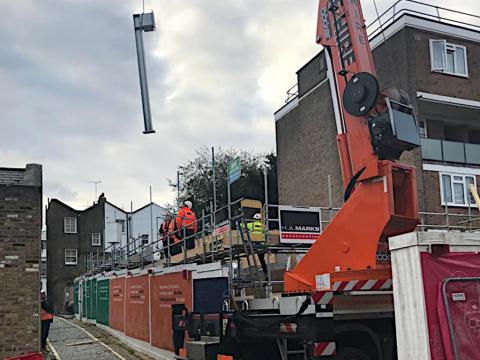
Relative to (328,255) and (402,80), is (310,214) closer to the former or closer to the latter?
(328,255)

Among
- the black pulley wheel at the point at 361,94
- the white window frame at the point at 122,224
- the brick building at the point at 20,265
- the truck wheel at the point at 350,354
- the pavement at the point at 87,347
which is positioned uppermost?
the white window frame at the point at 122,224

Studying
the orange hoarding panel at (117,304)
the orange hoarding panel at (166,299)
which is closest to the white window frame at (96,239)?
the orange hoarding panel at (117,304)

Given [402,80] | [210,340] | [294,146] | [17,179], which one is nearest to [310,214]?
[210,340]

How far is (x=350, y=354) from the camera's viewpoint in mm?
7723

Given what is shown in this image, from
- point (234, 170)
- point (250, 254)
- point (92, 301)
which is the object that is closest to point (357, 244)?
point (250, 254)

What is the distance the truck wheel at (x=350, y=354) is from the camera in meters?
7.63

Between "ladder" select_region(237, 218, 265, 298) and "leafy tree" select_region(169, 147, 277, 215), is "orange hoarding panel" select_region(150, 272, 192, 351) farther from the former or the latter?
"leafy tree" select_region(169, 147, 277, 215)

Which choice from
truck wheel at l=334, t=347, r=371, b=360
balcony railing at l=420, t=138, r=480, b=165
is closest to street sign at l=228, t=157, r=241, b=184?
truck wheel at l=334, t=347, r=371, b=360

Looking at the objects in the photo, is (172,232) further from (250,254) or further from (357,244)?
(357,244)

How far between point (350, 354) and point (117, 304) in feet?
52.1

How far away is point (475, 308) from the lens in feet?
16.9

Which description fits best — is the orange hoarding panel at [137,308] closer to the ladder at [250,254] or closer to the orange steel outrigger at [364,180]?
A: the ladder at [250,254]

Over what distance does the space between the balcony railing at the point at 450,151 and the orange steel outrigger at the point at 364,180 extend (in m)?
14.5

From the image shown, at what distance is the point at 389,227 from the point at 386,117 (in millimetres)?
1430
